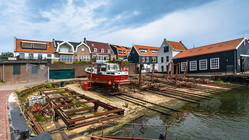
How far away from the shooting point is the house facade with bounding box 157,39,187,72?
34.3m

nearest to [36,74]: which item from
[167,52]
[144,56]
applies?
[144,56]

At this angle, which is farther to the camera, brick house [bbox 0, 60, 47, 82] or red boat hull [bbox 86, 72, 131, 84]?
brick house [bbox 0, 60, 47, 82]

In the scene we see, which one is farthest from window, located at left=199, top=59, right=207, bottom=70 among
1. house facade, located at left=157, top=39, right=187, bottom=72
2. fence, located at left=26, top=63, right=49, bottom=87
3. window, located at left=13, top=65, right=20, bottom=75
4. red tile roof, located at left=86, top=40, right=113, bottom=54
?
window, located at left=13, top=65, right=20, bottom=75

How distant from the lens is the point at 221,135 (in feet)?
19.4

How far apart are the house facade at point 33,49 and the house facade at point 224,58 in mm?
34295

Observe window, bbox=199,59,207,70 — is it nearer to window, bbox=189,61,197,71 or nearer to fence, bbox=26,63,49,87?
window, bbox=189,61,197,71

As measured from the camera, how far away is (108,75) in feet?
48.1

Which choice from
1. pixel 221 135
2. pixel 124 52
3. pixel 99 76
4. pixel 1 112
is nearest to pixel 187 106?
pixel 221 135

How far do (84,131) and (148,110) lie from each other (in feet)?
15.6

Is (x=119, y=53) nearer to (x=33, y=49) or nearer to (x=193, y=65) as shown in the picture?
(x=193, y=65)

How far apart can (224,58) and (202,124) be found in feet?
71.4

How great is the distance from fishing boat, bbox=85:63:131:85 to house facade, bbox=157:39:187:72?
74.5ft

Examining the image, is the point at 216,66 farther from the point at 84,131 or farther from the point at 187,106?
the point at 84,131

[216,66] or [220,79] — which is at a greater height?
[216,66]
